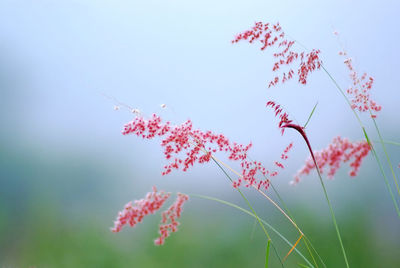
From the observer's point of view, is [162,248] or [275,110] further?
[162,248]

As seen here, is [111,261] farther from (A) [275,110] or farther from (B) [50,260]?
(A) [275,110]

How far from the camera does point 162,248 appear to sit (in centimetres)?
256

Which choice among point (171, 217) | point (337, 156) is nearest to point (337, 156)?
point (337, 156)

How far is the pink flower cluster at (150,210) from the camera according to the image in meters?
1.15

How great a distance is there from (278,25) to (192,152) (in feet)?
1.55

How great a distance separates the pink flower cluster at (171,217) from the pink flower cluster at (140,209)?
5cm

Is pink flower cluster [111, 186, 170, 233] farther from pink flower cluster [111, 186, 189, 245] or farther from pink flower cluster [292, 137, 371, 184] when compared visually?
pink flower cluster [292, 137, 371, 184]

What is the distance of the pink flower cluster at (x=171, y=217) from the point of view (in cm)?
120

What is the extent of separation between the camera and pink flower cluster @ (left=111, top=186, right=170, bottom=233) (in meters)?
1.15

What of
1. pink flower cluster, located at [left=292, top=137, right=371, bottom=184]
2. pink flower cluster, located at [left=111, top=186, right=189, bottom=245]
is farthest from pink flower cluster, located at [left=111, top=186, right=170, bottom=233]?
pink flower cluster, located at [left=292, top=137, right=371, bottom=184]

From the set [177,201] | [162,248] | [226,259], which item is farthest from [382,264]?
[177,201]

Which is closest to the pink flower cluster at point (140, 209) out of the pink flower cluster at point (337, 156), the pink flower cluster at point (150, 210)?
the pink flower cluster at point (150, 210)

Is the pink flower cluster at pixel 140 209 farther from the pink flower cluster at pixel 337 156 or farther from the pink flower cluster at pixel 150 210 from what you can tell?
the pink flower cluster at pixel 337 156

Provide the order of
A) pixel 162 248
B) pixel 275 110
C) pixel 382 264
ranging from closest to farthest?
pixel 275 110
pixel 382 264
pixel 162 248
